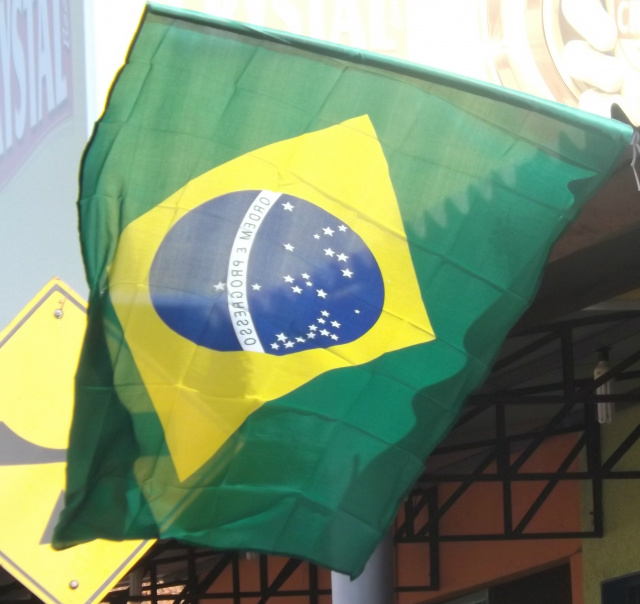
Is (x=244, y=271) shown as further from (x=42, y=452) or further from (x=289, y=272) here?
(x=42, y=452)

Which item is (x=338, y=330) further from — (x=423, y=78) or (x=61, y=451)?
(x=61, y=451)

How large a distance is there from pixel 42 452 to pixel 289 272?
210cm

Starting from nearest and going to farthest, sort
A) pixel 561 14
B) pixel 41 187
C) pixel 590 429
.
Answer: pixel 561 14 < pixel 41 187 < pixel 590 429

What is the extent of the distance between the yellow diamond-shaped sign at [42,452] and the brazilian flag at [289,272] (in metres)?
1.15

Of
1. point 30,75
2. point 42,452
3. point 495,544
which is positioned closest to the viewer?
point 42,452

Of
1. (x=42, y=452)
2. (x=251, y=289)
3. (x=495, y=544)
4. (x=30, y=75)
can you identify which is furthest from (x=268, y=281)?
(x=495, y=544)

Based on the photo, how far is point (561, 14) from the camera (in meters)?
6.52

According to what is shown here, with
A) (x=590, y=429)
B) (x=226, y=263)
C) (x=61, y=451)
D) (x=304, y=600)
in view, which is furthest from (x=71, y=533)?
(x=304, y=600)

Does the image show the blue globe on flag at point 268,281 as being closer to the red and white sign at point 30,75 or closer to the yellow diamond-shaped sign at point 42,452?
the yellow diamond-shaped sign at point 42,452

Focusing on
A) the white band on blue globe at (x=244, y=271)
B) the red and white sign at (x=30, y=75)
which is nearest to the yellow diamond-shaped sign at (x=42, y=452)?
the red and white sign at (x=30, y=75)

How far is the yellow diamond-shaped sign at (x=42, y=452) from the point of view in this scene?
18.2 ft

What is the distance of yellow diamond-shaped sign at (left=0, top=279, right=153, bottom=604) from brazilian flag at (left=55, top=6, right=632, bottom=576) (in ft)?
3.76

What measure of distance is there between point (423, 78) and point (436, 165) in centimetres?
34

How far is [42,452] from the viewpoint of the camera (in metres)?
5.96
